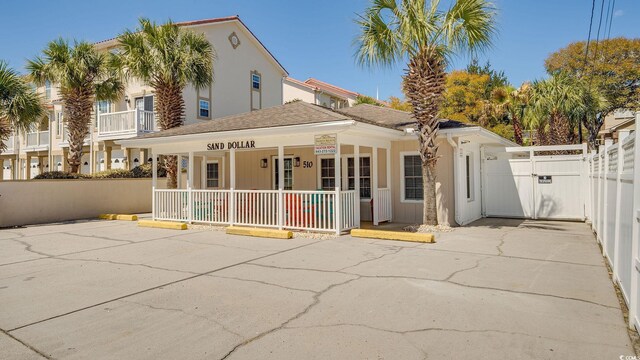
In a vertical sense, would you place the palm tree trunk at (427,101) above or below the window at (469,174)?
above

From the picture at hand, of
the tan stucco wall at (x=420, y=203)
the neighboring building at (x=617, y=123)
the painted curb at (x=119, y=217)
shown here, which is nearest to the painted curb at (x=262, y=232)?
the tan stucco wall at (x=420, y=203)

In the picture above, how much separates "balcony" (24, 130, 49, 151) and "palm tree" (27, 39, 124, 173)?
11.3 metres

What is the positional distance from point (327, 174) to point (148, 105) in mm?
13067

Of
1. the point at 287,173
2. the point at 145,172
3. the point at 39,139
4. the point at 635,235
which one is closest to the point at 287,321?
the point at 635,235

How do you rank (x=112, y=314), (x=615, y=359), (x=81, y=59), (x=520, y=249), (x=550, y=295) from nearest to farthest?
(x=615, y=359)
(x=112, y=314)
(x=550, y=295)
(x=520, y=249)
(x=81, y=59)

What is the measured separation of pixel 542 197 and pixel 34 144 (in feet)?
103

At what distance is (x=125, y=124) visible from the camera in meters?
20.1

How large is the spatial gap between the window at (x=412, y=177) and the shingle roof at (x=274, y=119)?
9.67ft

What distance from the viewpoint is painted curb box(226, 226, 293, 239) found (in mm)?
10203

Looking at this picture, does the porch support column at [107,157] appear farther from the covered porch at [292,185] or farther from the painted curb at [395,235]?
the painted curb at [395,235]

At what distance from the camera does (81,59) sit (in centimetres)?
1744

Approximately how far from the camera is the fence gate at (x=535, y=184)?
516 inches

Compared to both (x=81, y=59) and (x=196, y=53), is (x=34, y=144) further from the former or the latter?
(x=196, y=53)

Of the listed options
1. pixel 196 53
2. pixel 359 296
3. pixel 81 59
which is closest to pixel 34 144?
pixel 81 59
